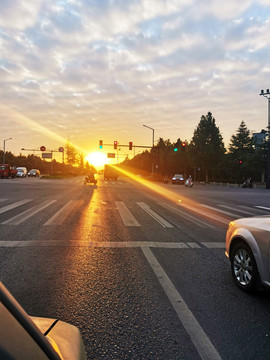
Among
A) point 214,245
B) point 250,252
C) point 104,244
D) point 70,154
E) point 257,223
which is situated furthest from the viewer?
point 70,154

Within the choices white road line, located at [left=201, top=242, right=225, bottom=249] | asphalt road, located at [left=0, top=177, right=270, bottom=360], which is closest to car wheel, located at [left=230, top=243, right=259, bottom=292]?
asphalt road, located at [left=0, top=177, right=270, bottom=360]

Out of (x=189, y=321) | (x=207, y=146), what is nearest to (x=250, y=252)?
(x=189, y=321)

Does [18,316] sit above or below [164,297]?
above

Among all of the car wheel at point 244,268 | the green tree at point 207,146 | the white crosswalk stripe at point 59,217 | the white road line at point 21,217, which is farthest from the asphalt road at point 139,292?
the green tree at point 207,146

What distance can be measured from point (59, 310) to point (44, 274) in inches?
50.9

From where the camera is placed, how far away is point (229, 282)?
4.29 meters

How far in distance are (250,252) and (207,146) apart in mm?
67746

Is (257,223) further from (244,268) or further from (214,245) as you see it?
(214,245)

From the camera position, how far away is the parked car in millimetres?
3613

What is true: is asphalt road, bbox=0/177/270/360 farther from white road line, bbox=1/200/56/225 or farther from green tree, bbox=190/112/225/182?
green tree, bbox=190/112/225/182

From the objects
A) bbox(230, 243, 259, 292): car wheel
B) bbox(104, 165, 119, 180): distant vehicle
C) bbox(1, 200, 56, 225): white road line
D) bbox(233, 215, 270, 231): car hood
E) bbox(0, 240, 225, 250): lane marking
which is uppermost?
bbox(104, 165, 119, 180): distant vehicle

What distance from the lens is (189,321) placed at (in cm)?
306

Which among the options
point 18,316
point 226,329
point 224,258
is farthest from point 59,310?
point 224,258

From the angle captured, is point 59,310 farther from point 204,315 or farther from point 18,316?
point 18,316
